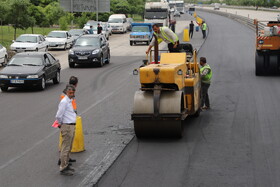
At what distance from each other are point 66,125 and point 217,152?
3.49 m

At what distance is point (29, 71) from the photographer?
22062 mm

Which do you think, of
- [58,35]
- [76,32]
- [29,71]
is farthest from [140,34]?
[29,71]

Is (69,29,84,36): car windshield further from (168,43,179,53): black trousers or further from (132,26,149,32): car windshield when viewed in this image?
(168,43,179,53): black trousers

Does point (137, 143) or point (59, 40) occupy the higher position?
point (59, 40)

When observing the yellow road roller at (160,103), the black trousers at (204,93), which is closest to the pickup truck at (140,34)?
the black trousers at (204,93)

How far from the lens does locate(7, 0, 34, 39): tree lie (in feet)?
140

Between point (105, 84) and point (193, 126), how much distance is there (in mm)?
9613

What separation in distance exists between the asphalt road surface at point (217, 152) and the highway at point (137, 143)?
0.06 feet

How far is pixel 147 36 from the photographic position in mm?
48719

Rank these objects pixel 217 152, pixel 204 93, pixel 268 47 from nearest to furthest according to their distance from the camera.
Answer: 1. pixel 217 152
2. pixel 204 93
3. pixel 268 47

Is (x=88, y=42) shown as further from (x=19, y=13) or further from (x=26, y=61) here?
(x=19, y=13)

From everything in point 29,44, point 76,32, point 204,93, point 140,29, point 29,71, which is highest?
point 140,29

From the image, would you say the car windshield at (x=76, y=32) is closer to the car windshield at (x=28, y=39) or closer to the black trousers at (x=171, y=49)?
the car windshield at (x=28, y=39)

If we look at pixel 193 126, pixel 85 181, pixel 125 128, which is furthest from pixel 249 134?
pixel 85 181
